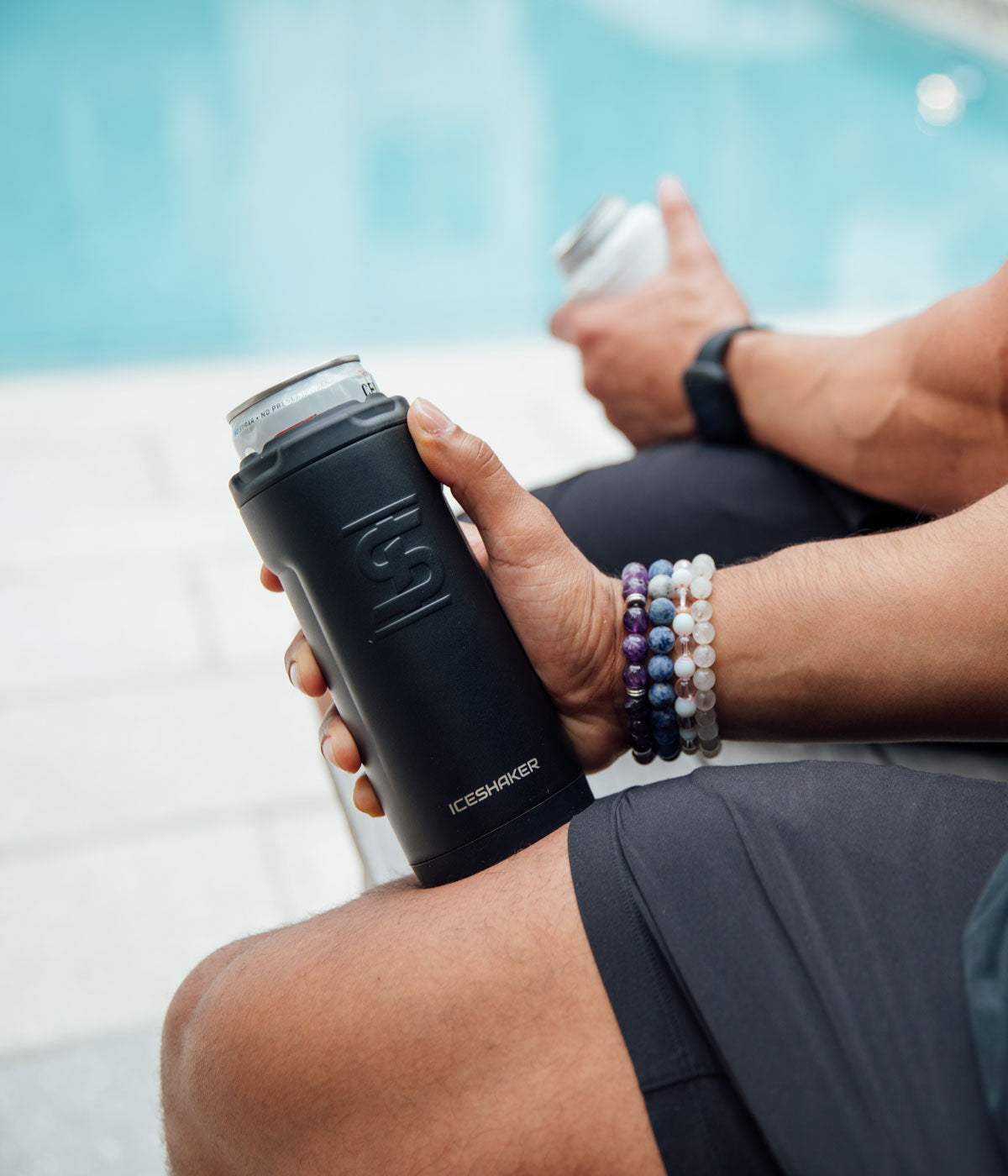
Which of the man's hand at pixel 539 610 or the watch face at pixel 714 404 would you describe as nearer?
the man's hand at pixel 539 610

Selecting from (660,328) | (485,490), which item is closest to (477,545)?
(485,490)

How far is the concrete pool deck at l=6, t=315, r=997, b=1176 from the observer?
3.42 feet

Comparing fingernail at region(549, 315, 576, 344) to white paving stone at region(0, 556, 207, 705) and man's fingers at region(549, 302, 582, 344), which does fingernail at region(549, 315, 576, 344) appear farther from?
white paving stone at region(0, 556, 207, 705)

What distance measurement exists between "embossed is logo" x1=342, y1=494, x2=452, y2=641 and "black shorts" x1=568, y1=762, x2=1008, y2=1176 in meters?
0.16

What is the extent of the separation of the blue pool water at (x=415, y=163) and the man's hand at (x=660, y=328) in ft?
6.91

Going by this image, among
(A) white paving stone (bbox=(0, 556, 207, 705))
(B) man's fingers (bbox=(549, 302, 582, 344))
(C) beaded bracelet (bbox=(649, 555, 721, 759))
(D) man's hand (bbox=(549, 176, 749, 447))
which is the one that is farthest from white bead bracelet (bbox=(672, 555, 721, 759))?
(A) white paving stone (bbox=(0, 556, 207, 705))

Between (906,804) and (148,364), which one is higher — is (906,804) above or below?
below

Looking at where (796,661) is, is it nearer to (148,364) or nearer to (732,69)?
(148,364)

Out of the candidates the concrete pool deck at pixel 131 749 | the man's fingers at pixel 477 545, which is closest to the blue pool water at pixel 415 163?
the concrete pool deck at pixel 131 749

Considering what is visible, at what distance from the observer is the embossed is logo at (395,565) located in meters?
0.59

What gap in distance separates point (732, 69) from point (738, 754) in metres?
5.30

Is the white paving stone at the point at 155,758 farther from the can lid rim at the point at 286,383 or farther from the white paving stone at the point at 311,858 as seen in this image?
the can lid rim at the point at 286,383

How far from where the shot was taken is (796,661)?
0.69m

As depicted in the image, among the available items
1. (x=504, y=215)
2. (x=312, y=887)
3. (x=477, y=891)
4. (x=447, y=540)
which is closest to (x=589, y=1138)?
(x=477, y=891)
